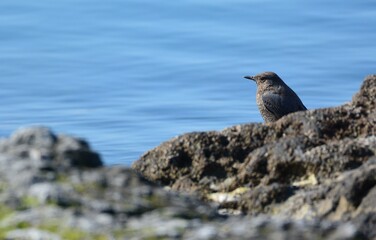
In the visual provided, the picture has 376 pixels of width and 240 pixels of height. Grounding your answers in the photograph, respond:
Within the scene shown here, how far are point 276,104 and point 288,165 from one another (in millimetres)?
7453

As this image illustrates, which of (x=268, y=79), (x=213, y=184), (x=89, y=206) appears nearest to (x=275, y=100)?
(x=268, y=79)

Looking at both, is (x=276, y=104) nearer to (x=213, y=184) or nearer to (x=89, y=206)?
(x=213, y=184)

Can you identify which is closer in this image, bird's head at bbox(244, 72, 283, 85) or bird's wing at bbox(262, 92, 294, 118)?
bird's wing at bbox(262, 92, 294, 118)

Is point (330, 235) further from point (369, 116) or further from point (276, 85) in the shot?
point (276, 85)

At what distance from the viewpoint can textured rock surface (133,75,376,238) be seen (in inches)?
225

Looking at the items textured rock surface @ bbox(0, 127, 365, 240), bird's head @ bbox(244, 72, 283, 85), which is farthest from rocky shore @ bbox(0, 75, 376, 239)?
bird's head @ bbox(244, 72, 283, 85)

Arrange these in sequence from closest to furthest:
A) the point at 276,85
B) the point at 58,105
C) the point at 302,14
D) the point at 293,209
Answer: the point at 293,209, the point at 276,85, the point at 58,105, the point at 302,14

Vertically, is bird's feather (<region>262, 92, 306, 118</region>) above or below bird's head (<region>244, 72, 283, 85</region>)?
below

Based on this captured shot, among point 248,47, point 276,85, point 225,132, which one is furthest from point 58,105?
point 225,132

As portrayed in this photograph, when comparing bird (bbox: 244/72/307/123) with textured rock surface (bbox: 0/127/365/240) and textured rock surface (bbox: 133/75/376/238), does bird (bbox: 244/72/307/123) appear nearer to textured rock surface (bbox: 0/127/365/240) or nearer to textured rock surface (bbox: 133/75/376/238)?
textured rock surface (bbox: 133/75/376/238)

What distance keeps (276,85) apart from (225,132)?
746 centimetres

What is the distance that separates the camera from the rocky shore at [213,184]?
4.63 m

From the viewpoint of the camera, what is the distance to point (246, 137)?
6.76 m

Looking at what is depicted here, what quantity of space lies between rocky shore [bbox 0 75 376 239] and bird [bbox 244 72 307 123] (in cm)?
596
